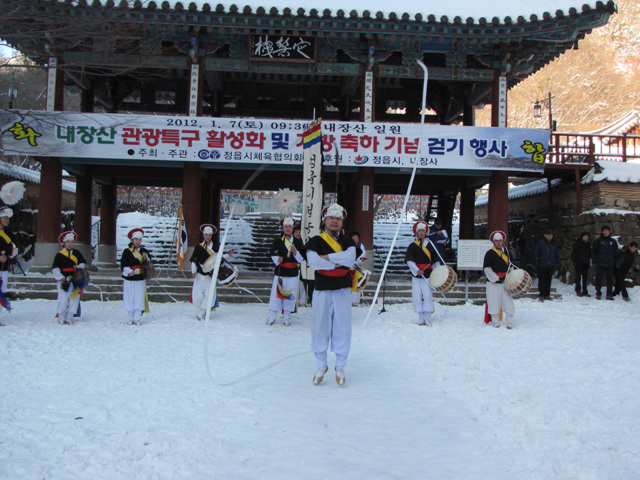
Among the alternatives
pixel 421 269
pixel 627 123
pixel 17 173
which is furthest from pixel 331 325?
pixel 627 123

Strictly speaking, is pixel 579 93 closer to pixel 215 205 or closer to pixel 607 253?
pixel 607 253

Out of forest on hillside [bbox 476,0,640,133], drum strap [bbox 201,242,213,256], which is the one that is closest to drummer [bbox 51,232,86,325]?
drum strap [bbox 201,242,213,256]

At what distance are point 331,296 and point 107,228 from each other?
12.6 metres

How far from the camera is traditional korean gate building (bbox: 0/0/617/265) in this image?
446 inches

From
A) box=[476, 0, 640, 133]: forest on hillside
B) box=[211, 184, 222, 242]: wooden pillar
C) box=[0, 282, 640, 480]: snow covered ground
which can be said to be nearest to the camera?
box=[0, 282, 640, 480]: snow covered ground

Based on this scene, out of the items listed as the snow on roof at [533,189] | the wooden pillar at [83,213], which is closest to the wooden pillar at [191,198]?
the wooden pillar at [83,213]

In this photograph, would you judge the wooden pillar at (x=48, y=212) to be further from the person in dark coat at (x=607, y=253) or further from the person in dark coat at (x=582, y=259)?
the person in dark coat at (x=607, y=253)

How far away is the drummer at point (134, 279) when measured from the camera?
8.37m

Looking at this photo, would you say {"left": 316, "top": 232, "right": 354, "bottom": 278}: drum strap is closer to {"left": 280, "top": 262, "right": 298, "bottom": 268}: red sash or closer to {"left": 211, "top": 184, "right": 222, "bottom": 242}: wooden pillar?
{"left": 280, "top": 262, "right": 298, "bottom": 268}: red sash

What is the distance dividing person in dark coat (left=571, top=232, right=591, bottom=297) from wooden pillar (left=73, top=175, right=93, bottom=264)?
12.4 m

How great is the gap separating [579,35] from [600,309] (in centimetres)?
622

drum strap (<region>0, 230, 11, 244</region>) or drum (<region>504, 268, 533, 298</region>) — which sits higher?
drum strap (<region>0, 230, 11, 244</region>)

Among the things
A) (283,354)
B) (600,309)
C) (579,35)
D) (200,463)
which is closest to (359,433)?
(200,463)

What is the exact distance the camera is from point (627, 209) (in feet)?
43.1
